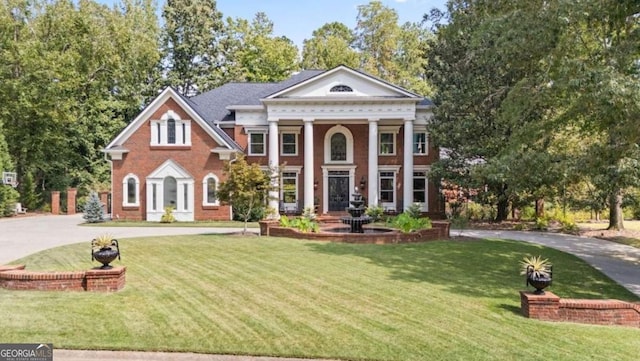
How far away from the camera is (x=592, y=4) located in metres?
10.6

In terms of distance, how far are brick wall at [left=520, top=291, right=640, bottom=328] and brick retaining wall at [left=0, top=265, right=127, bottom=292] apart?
7457mm

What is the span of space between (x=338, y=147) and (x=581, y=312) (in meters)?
24.2

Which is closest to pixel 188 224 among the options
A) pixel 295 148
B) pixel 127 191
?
pixel 127 191

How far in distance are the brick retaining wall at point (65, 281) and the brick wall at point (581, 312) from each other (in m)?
Result: 7.46

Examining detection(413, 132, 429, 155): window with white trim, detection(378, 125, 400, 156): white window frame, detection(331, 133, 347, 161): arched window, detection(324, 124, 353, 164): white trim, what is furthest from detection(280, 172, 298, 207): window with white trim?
detection(413, 132, 429, 155): window with white trim

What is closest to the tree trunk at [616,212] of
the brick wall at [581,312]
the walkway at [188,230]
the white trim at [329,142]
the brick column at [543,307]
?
the walkway at [188,230]

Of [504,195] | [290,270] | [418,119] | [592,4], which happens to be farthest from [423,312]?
[418,119]

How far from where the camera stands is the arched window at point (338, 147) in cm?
3111

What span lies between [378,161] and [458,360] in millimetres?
25418

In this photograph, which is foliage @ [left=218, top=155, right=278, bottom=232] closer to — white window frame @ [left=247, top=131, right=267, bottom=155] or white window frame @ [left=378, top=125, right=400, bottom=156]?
white window frame @ [left=247, top=131, right=267, bottom=155]

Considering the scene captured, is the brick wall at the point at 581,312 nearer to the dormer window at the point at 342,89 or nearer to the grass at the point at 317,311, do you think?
the grass at the point at 317,311

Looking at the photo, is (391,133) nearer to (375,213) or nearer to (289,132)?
(289,132)

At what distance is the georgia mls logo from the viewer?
561 cm

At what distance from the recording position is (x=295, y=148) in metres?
31.3
